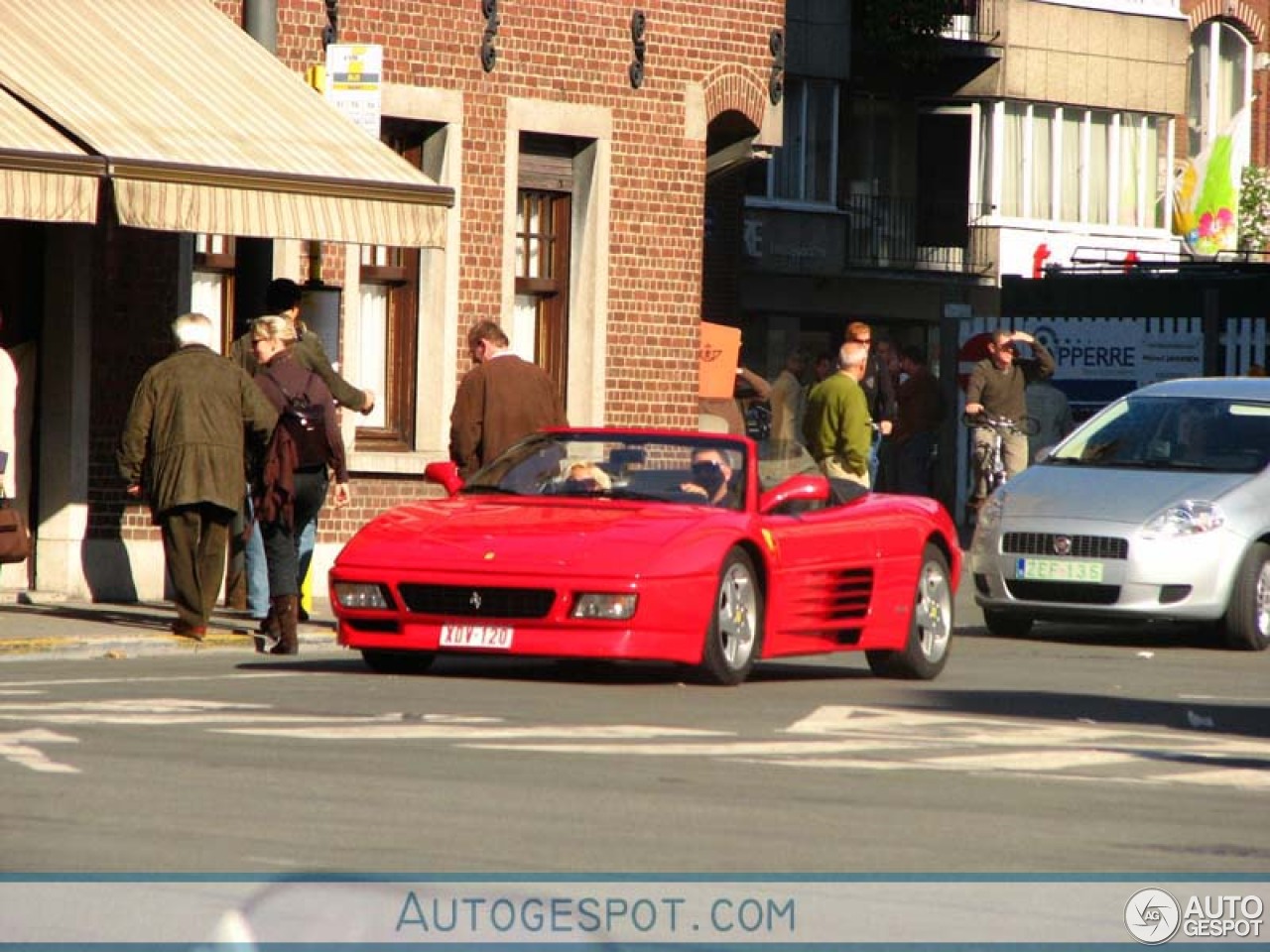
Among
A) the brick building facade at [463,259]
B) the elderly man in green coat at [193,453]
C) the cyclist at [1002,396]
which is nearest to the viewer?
the elderly man in green coat at [193,453]

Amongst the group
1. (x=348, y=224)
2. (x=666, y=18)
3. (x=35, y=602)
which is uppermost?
(x=666, y=18)

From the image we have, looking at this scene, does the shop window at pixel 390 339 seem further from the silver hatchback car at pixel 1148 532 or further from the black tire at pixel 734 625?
the black tire at pixel 734 625

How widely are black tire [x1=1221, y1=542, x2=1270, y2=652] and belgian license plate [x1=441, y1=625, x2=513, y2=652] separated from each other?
6.78 metres

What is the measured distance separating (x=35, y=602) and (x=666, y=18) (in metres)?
7.94

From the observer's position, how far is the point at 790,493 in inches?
635

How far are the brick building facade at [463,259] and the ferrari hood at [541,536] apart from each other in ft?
13.2

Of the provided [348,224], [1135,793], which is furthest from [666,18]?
[1135,793]

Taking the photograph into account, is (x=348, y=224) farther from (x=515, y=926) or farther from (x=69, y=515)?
(x=515, y=926)

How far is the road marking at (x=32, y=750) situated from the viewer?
429 inches

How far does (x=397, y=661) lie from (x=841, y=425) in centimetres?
764

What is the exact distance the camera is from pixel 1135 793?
1121 centimetres

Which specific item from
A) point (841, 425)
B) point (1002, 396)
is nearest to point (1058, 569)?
point (841, 425)

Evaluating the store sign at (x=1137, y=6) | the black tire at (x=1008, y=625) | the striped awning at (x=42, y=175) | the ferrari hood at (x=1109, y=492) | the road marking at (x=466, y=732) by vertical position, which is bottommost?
the black tire at (x=1008, y=625)

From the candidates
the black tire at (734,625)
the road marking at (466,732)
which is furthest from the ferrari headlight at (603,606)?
the road marking at (466,732)
